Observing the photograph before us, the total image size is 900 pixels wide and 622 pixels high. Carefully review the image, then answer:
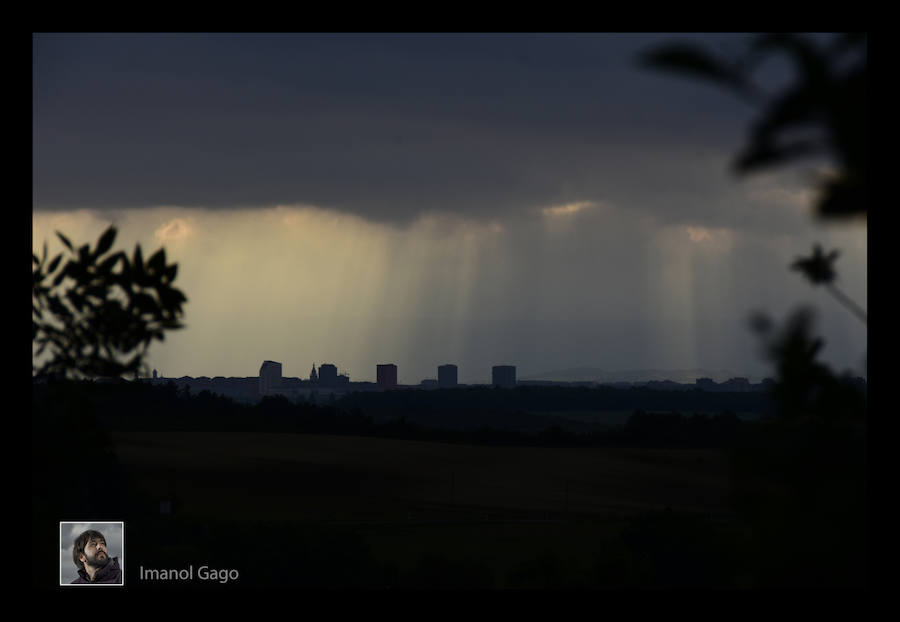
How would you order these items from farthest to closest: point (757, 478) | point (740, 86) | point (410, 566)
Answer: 1. point (410, 566)
2. point (757, 478)
3. point (740, 86)

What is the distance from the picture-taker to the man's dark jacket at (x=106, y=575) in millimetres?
5594

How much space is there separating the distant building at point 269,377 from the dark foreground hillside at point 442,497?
1.18 meters

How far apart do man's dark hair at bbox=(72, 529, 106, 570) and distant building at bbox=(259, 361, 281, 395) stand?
5.51m

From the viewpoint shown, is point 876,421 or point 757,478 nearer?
point 757,478

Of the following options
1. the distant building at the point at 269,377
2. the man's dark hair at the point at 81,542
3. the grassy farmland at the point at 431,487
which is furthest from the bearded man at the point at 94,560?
the grassy farmland at the point at 431,487

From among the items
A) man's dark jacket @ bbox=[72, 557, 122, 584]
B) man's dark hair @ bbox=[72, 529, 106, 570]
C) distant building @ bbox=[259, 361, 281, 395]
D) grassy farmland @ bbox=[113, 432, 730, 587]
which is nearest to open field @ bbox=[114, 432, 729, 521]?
grassy farmland @ bbox=[113, 432, 730, 587]

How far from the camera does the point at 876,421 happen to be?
5.00m

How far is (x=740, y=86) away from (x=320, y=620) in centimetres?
448

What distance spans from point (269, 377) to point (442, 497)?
9.24 metres

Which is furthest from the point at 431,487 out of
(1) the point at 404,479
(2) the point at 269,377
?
(2) the point at 269,377

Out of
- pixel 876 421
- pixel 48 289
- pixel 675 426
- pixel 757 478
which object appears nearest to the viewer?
pixel 757 478
